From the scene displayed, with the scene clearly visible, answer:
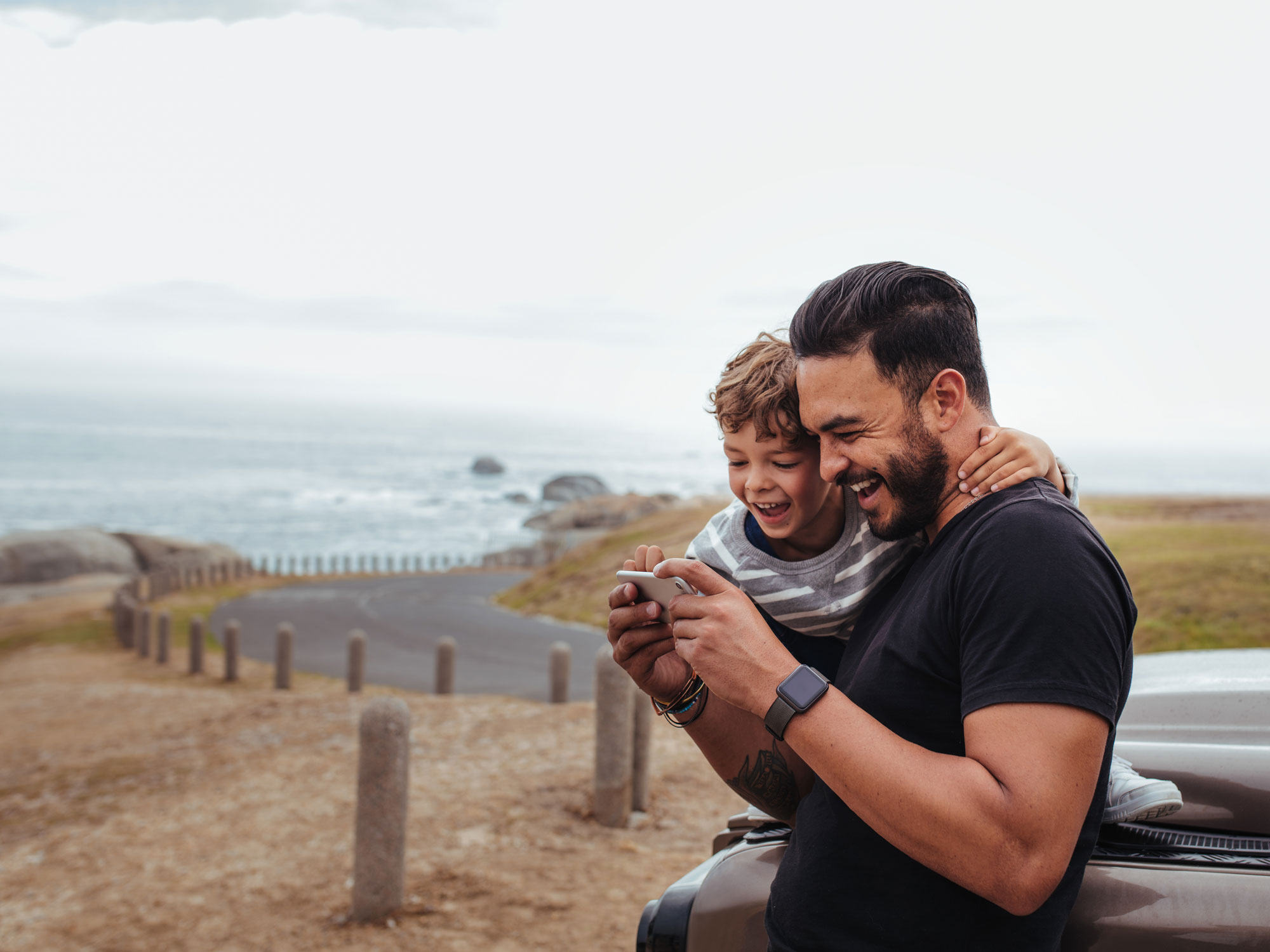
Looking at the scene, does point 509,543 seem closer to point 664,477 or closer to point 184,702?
point 184,702

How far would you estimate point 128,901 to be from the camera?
6422mm

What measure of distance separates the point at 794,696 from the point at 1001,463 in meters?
0.59

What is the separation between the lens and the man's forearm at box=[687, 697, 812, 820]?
2.28m

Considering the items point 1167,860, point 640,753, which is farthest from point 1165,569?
point 1167,860

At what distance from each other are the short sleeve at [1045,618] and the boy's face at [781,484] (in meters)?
0.93

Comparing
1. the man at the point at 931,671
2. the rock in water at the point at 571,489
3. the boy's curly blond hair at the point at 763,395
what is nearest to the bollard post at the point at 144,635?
the boy's curly blond hair at the point at 763,395

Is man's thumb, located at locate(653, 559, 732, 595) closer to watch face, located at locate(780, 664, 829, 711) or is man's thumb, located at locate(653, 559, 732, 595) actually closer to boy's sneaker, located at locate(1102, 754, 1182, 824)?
watch face, located at locate(780, 664, 829, 711)

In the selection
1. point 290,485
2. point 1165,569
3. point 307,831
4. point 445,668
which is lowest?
point 290,485

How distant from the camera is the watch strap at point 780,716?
1615 millimetres

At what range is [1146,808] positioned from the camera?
1834mm

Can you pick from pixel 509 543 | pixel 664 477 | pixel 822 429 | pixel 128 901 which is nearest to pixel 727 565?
pixel 822 429

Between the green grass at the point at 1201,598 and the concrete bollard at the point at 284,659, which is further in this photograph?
the concrete bollard at the point at 284,659

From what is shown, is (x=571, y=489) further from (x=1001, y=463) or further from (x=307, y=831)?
(x=1001, y=463)

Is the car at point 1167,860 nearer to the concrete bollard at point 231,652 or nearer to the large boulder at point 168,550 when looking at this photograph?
the concrete bollard at point 231,652
